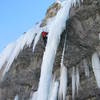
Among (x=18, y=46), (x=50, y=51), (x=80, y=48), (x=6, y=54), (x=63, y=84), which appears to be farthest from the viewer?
(x=6, y=54)

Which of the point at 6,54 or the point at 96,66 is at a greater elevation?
the point at 6,54

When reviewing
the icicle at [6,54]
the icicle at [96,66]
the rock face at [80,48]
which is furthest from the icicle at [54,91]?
the icicle at [6,54]

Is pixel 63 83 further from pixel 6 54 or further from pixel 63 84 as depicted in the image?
pixel 6 54

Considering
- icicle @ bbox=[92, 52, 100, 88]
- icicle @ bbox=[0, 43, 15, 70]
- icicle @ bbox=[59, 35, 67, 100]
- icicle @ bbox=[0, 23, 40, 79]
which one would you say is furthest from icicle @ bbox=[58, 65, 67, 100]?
icicle @ bbox=[0, 43, 15, 70]

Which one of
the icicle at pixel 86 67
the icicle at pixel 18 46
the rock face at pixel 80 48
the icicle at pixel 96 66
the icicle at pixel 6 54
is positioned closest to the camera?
the icicle at pixel 96 66

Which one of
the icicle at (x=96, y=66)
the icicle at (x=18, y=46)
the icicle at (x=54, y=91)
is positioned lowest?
the icicle at (x=54, y=91)

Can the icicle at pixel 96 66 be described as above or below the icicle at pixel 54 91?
above

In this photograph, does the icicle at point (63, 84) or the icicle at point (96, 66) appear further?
the icicle at point (63, 84)

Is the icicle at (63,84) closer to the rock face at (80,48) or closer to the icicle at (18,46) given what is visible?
the rock face at (80,48)

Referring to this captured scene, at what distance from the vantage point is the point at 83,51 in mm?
8742

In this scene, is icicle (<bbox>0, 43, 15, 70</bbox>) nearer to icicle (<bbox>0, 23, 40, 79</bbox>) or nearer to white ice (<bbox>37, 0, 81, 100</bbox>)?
icicle (<bbox>0, 23, 40, 79</bbox>)

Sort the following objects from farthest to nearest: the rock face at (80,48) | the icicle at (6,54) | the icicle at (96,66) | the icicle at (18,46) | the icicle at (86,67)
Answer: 1. the icicle at (6,54)
2. the icicle at (18,46)
3. the icicle at (86,67)
4. the rock face at (80,48)
5. the icicle at (96,66)

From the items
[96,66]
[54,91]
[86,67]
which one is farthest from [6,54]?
[96,66]

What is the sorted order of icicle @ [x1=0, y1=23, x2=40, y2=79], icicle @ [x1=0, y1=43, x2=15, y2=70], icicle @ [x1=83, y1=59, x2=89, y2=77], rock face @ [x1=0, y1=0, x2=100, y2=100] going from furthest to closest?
icicle @ [x1=0, y1=43, x2=15, y2=70] < icicle @ [x1=0, y1=23, x2=40, y2=79] < icicle @ [x1=83, y1=59, x2=89, y2=77] < rock face @ [x1=0, y1=0, x2=100, y2=100]
